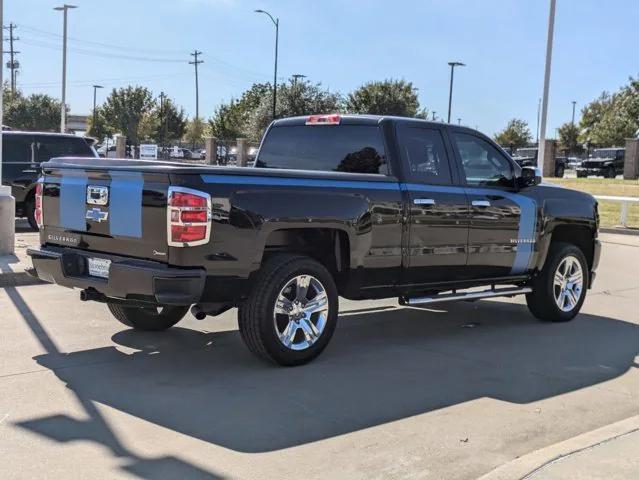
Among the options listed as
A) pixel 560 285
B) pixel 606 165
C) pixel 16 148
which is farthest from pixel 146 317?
pixel 606 165

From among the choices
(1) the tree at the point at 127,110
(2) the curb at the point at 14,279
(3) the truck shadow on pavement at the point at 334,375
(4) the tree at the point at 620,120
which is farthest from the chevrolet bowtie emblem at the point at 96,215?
(1) the tree at the point at 127,110

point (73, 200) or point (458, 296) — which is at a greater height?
point (73, 200)

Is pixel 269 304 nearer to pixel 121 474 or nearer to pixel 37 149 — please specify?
pixel 121 474

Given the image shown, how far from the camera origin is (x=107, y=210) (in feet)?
17.4

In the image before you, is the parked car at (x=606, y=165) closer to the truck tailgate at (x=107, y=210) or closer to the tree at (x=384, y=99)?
the tree at (x=384, y=99)

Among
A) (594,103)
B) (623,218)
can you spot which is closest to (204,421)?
(623,218)

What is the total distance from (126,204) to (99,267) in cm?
55

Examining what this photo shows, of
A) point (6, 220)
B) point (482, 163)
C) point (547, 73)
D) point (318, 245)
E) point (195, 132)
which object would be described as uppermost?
point (195, 132)

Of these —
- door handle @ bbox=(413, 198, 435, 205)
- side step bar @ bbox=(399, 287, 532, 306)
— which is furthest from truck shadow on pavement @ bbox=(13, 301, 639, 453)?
door handle @ bbox=(413, 198, 435, 205)

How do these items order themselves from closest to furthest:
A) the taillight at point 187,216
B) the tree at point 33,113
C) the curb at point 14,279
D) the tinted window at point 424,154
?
1. the taillight at point 187,216
2. the tinted window at point 424,154
3. the curb at point 14,279
4. the tree at point 33,113

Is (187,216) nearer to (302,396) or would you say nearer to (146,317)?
(302,396)

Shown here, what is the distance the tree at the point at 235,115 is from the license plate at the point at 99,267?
64007mm

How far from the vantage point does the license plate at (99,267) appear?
5.23 m

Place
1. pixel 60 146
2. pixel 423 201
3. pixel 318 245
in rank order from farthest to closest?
pixel 60 146 → pixel 423 201 → pixel 318 245
